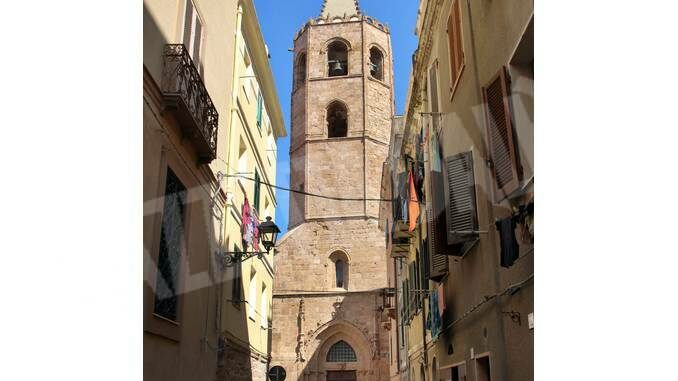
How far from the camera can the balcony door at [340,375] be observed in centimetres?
2820

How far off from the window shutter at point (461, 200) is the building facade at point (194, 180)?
3.35m

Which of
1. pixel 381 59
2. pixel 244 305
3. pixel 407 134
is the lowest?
pixel 244 305

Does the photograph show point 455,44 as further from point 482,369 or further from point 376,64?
point 376,64

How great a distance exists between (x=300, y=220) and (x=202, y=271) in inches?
857

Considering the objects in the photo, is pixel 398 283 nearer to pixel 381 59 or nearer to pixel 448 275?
pixel 448 275

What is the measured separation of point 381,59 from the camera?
3444 centimetres

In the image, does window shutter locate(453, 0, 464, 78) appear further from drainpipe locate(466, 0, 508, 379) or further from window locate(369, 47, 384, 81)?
window locate(369, 47, 384, 81)

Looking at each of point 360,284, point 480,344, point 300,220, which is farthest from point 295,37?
point 480,344

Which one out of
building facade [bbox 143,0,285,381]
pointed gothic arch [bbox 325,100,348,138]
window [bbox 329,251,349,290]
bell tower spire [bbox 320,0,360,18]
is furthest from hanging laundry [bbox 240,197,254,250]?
bell tower spire [bbox 320,0,360,18]

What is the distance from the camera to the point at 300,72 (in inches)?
1362

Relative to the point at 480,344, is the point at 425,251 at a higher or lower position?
higher

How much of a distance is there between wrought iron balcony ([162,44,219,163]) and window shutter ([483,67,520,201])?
354 centimetres

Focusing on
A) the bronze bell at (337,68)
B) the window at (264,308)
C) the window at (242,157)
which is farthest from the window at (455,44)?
the bronze bell at (337,68)

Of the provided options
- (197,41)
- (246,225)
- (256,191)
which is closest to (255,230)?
(246,225)
